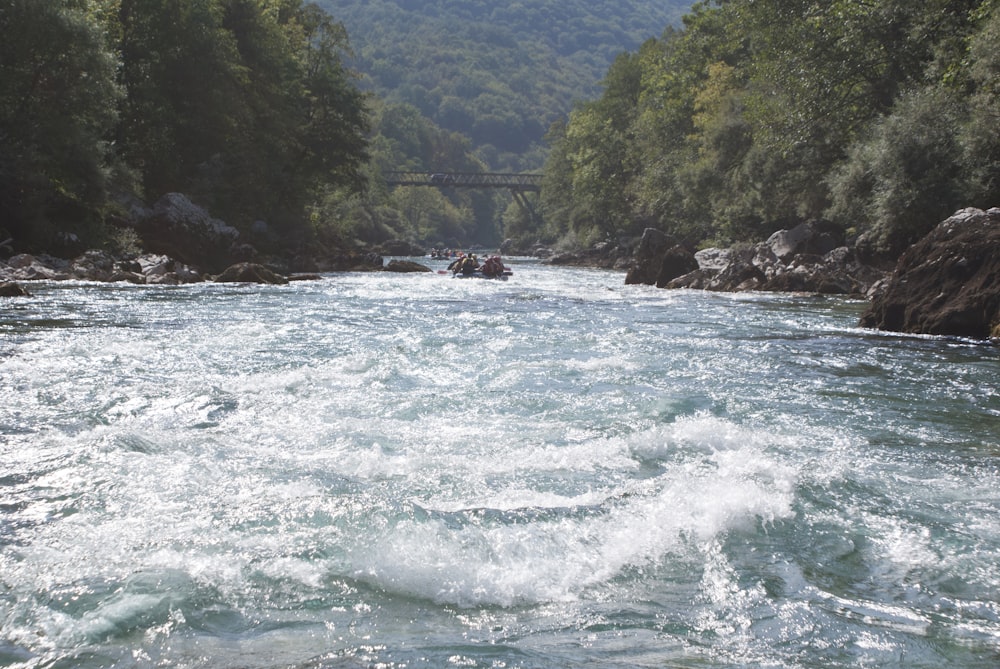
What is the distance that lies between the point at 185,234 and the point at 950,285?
24588 millimetres

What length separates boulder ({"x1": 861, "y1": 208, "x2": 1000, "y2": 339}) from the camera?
12.5 meters

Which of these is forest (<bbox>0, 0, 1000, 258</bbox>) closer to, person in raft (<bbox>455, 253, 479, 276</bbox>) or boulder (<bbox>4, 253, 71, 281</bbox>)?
boulder (<bbox>4, 253, 71, 281</bbox>)

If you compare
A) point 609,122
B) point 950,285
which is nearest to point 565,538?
point 950,285

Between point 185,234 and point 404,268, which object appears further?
point 404,268

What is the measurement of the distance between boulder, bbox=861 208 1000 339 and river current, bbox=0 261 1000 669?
9.91 ft

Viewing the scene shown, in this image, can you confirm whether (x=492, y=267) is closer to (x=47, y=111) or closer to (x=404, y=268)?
(x=404, y=268)

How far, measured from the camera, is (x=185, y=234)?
95.2 feet

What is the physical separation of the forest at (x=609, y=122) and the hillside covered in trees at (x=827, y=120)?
A: 0.07m

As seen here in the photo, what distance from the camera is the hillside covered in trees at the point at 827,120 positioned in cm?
1955

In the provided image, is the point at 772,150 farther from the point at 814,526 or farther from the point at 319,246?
the point at 814,526

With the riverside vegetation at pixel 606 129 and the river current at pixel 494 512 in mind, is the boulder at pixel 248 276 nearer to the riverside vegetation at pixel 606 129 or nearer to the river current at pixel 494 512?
the riverside vegetation at pixel 606 129

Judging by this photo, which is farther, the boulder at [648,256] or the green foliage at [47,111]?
the boulder at [648,256]

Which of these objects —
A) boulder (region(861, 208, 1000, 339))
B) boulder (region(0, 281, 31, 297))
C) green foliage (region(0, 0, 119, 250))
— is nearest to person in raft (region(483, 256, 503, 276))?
green foliage (region(0, 0, 119, 250))

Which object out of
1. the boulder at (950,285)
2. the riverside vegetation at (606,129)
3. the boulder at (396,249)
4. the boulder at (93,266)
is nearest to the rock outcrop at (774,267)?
the riverside vegetation at (606,129)
